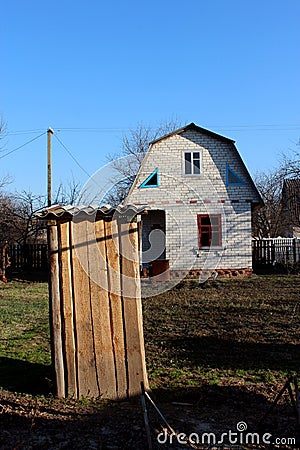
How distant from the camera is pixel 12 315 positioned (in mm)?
10344

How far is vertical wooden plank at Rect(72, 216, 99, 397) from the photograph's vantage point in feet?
15.5

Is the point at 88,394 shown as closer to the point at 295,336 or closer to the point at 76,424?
the point at 76,424

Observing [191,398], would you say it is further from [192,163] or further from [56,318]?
[192,163]

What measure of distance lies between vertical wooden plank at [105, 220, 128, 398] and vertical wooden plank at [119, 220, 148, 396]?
0.05 metres

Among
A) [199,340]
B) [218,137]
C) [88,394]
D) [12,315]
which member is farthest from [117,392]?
[218,137]

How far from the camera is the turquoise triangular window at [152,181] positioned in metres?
18.3

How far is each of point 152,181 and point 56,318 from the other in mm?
13934

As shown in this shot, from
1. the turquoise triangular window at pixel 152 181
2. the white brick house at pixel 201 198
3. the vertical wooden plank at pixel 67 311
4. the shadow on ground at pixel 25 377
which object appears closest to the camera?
the vertical wooden plank at pixel 67 311

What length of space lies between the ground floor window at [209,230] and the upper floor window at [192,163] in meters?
1.79

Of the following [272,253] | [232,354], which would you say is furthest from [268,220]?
Result: [232,354]

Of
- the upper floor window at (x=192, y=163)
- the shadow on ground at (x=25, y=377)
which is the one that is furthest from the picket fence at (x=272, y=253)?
the shadow on ground at (x=25, y=377)

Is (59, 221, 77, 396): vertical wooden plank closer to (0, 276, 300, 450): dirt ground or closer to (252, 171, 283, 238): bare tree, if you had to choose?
(0, 276, 300, 450): dirt ground

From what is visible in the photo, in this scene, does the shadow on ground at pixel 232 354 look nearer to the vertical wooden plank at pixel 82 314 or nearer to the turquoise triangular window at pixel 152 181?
the vertical wooden plank at pixel 82 314

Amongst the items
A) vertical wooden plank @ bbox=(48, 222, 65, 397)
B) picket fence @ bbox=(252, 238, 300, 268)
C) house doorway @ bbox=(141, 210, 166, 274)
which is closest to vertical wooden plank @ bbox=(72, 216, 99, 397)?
vertical wooden plank @ bbox=(48, 222, 65, 397)
